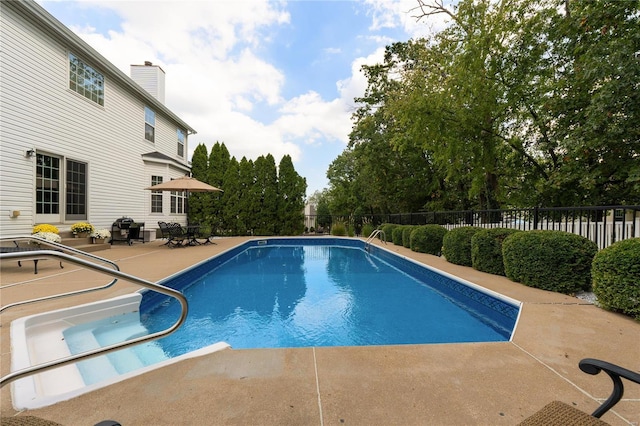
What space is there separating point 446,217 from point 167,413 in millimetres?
10435

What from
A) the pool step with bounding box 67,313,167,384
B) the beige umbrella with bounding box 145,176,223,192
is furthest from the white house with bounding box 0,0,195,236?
the pool step with bounding box 67,313,167,384

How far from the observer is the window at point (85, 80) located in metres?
8.52

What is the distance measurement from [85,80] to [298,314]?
10051mm

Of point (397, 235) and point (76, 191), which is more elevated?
point (76, 191)

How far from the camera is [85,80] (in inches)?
355

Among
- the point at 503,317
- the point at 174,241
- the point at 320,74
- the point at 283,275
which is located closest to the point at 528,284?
the point at 503,317

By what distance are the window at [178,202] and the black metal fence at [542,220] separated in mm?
8357

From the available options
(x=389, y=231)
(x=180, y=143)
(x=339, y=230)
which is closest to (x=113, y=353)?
(x=389, y=231)

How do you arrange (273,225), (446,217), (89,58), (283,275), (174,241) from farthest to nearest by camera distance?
(273,225)
(174,241)
(446,217)
(89,58)
(283,275)

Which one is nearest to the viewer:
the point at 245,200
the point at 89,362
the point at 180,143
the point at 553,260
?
the point at 89,362

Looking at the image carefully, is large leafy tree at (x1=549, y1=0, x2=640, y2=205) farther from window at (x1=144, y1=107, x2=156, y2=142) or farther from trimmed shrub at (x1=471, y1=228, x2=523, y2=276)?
window at (x1=144, y1=107, x2=156, y2=142)

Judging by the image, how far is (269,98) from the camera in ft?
50.1

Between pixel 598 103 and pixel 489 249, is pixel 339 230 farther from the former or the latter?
pixel 598 103

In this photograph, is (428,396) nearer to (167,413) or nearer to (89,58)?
(167,413)
